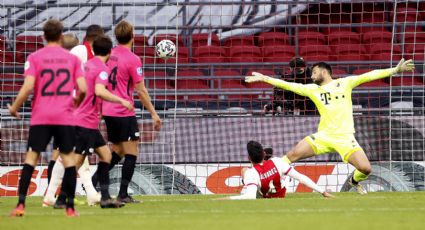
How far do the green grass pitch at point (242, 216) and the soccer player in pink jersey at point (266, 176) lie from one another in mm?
712

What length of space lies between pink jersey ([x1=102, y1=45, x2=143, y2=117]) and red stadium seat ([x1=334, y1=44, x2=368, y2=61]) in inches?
436

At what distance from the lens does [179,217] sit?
412 inches

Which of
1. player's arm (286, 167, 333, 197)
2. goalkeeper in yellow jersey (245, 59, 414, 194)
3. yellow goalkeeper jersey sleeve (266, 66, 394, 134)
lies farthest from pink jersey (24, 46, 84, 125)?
yellow goalkeeper jersey sleeve (266, 66, 394, 134)

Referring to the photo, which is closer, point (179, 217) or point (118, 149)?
point (179, 217)

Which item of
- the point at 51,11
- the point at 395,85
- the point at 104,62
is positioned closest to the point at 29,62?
the point at 104,62

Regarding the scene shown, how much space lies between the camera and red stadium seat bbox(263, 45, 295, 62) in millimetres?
23016

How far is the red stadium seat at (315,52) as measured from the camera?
23156mm

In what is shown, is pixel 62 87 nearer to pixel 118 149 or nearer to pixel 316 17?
pixel 118 149

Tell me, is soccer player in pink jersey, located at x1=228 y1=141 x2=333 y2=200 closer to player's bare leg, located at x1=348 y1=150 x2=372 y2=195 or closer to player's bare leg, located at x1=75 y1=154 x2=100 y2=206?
player's bare leg, located at x1=348 y1=150 x2=372 y2=195

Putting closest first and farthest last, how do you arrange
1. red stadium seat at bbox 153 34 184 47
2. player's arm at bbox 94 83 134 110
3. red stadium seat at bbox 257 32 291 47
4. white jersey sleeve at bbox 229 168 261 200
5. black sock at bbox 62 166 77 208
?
black sock at bbox 62 166 77 208 < player's arm at bbox 94 83 134 110 < white jersey sleeve at bbox 229 168 261 200 < red stadium seat at bbox 153 34 184 47 < red stadium seat at bbox 257 32 291 47

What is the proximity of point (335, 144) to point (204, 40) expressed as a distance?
8761 millimetres

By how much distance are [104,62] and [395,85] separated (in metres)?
11.6

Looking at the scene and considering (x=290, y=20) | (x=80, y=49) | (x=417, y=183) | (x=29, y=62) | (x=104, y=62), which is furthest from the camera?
(x=290, y=20)

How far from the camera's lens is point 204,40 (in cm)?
2373
